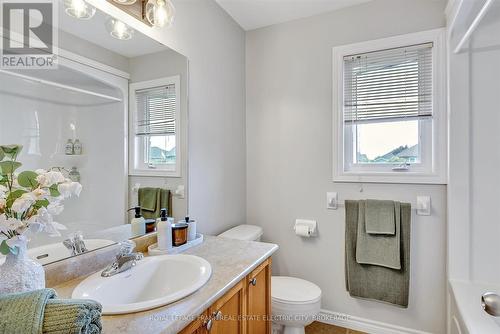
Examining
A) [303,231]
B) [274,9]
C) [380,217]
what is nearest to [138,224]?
[303,231]

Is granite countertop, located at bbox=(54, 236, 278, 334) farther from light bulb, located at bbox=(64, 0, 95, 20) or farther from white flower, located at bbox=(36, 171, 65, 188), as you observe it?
light bulb, located at bbox=(64, 0, 95, 20)

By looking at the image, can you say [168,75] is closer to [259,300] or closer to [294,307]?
[259,300]

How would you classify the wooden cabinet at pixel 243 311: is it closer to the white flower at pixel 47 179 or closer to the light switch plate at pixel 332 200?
the white flower at pixel 47 179

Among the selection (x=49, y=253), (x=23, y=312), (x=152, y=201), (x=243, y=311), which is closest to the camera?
(x=23, y=312)

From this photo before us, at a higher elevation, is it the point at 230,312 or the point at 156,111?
the point at 156,111

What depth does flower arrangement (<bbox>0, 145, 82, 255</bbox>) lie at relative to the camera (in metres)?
0.75

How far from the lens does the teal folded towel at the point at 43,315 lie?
61cm

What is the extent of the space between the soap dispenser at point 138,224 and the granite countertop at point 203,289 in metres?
0.27

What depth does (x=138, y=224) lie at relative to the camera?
144 cm

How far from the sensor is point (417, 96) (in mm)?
1935

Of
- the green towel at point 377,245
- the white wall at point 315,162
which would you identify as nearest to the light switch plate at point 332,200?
the white wall at point 315,162

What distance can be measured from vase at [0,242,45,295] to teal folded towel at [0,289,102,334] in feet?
0.36

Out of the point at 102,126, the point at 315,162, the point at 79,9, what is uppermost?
the point at 79,9

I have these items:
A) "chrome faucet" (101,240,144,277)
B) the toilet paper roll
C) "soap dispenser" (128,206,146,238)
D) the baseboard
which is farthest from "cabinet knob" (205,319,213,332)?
the baseboard
